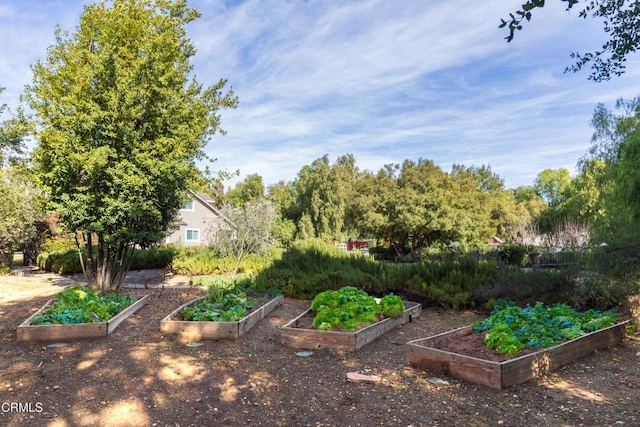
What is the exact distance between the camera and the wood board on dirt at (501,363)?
3764mm

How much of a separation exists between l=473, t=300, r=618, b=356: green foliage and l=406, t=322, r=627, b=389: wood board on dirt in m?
0.11

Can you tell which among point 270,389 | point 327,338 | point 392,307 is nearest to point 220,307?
point 327,338

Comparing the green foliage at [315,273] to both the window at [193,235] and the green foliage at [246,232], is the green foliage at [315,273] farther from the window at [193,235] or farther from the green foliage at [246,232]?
the window at [193,235]

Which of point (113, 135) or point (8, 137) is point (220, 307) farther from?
point (8, 137)

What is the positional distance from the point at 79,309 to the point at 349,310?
A: 3968 mm

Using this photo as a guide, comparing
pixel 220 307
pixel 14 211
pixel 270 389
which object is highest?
pixel 14 211

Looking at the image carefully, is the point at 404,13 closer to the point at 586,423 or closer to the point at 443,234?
the point at 586,423

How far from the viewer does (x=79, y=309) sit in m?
5.76

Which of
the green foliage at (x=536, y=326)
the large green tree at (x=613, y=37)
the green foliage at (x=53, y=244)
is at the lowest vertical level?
the green foliage at (x=536, y=326)

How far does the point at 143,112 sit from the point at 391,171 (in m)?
20.1

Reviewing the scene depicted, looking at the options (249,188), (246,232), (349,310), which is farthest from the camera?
(249,188)

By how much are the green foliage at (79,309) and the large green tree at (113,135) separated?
7.46ft

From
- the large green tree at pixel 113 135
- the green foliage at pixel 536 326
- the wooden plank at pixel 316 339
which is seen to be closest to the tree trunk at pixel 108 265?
the large green tree at pixel 113 135

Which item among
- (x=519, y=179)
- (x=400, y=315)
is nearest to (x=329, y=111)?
(x=400, y=315)
